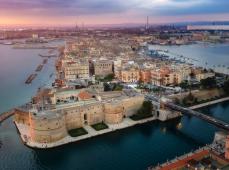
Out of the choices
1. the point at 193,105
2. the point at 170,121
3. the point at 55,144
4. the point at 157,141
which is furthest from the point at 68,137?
the point at 193,105

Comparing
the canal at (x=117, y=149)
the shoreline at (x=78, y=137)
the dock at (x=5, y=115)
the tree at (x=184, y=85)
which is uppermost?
the tree at (x=184, y=85)

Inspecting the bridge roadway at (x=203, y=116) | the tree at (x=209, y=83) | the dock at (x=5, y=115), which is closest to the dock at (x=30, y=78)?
the dock at (x=5, y=115)

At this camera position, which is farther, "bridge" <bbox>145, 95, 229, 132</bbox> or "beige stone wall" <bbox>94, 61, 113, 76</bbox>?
"beige stone wall" <bbox>94, 61, 113, 76</bbox>

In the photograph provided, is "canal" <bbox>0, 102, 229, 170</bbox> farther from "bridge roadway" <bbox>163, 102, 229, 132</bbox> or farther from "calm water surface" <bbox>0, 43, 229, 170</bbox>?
"bridge roadway" <bbox>163, 102, 229, 132</bbox>

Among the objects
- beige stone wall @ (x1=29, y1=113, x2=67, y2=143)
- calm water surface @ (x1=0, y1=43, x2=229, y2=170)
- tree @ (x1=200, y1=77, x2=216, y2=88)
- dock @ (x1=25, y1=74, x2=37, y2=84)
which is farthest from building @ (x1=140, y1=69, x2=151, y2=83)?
beige stone wall @ (x1=29, y1=113, x2=67, y2=143)

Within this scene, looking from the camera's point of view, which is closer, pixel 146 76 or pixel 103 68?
pixel 146 76

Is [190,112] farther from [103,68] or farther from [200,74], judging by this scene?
[103,68]

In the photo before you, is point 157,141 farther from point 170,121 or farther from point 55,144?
point 55,144

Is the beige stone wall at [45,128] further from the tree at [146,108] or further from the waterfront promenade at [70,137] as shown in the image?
the tree at [146,108]

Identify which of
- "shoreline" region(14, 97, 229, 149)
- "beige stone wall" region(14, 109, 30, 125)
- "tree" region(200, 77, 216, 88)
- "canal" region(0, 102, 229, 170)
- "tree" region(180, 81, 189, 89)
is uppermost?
"tree" region(200, 77, 216, 88)

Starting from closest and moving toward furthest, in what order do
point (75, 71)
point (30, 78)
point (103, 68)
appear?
point (75, 71)
point (103, 68)
point (30, 78)

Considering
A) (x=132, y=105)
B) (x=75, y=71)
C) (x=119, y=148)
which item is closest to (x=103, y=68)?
(x=75, y=71)

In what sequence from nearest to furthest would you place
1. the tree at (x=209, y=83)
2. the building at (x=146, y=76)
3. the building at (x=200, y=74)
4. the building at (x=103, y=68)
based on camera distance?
the tree at (x=209, y=83) → the building at (x=200, y=74) → the building at (x=146, y=76) → the building at (x=103, y=68)
